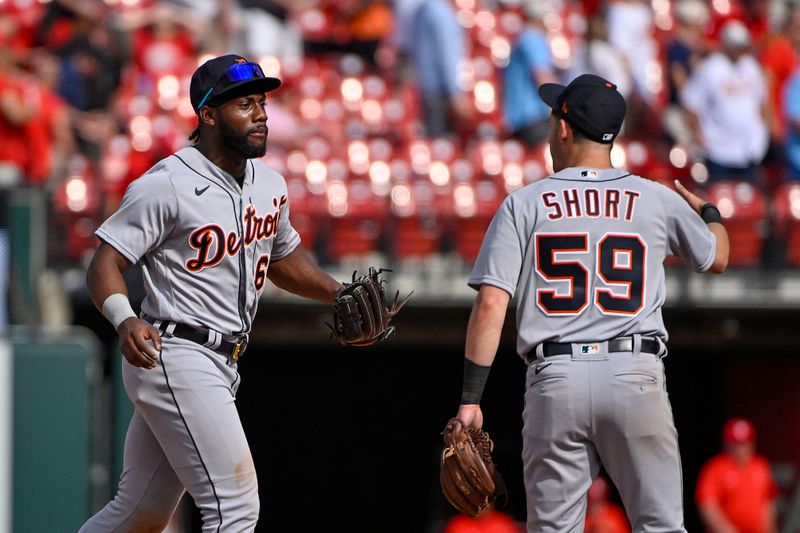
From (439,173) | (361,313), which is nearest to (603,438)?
(361,313)

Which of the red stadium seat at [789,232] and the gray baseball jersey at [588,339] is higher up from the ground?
the red stadium seat at [789,232]

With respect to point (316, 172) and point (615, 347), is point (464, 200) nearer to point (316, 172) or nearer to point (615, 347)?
point (316, 172)

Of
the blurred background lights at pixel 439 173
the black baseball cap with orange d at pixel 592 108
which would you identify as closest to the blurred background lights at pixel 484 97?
the blurred background lights at pixel 439 173

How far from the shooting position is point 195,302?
3.69 m

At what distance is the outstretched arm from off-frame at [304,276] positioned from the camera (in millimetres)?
4082

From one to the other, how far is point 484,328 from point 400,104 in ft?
21.7

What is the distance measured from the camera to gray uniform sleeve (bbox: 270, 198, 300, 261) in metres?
4.02

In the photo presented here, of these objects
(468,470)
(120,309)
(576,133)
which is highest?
(576,133)

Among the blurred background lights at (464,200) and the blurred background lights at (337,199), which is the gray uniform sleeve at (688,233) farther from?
the blurred background lights at (337,199)

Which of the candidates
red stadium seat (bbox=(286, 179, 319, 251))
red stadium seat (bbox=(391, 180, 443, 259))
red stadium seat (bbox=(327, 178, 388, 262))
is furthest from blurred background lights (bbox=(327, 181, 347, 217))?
red stadium seat (bbox=(391, 180, 443, 259))

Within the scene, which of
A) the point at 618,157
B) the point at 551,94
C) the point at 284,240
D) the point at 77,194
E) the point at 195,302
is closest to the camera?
the point at 195,302

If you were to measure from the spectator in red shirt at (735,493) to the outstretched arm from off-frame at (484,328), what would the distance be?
5201 mm

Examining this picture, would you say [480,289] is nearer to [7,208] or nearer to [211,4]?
[7,208]

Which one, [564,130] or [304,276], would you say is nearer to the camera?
[564,130]
